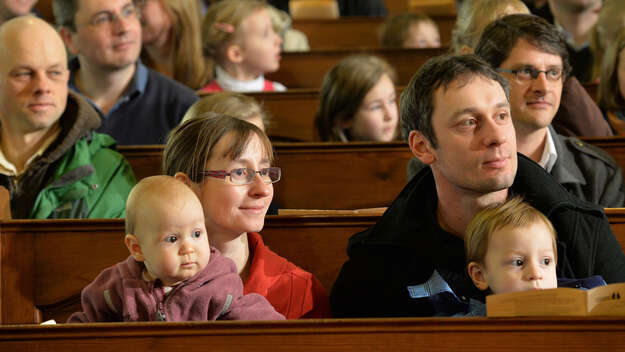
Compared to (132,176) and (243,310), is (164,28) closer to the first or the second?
(132,176)

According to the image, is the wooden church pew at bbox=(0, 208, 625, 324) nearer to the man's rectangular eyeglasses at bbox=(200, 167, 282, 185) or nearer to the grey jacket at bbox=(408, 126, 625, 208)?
the man's rectangular eyeglasses at bbox=(200, 167, 282, 185)

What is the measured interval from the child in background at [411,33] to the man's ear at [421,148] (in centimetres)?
272

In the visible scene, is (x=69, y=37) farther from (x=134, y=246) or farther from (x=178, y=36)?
(x=134, y=246)

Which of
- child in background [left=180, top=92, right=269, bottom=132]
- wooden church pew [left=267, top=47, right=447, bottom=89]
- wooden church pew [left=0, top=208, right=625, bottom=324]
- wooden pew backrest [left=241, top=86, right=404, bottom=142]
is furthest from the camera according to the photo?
wooden church pew [left=267, top=47, right=447, bottom=89]

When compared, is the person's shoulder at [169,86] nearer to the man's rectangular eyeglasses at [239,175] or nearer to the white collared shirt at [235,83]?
the white collared shirt at [235,83]

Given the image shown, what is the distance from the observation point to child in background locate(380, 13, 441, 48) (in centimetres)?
487

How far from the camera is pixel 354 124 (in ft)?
11.3

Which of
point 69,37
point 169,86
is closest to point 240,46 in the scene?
point 169,86

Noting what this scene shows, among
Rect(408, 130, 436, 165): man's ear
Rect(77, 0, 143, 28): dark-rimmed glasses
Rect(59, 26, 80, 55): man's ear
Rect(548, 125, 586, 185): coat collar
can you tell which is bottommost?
Rect(548, 125, 586, 185): coat collar

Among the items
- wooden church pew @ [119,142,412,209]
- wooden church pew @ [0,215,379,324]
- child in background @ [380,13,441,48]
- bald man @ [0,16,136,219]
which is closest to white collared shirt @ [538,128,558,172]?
wooden church pew @ [119,142,412,209]

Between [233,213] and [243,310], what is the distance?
262 mm

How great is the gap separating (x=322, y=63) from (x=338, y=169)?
5.62 feet

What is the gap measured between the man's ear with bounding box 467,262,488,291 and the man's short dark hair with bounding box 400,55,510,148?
0.31m

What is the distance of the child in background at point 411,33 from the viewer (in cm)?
487
